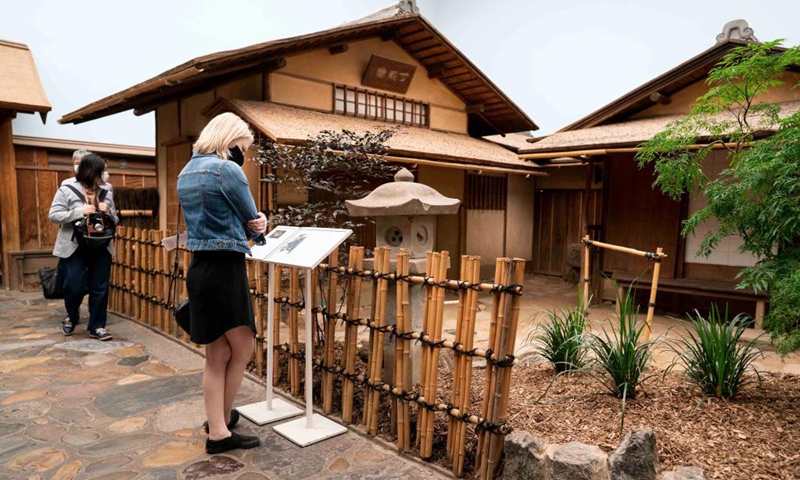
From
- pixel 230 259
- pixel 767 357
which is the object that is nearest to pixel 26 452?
pixel 230 259

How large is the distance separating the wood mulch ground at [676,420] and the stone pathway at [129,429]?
1.76 ft

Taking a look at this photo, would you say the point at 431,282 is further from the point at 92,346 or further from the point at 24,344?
the point at 24,344

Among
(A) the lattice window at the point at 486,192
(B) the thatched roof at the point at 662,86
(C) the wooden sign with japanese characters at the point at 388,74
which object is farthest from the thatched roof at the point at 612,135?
(C) the wooden sign with japanese characters at the point at 388,74

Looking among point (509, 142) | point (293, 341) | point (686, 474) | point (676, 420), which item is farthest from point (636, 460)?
point (509, 142)

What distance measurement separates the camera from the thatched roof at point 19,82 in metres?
8.05

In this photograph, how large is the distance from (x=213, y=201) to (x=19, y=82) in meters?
8.17

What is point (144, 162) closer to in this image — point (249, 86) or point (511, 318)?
point (249, 86)

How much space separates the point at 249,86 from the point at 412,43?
371 cm

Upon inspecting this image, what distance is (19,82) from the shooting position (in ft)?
27.9

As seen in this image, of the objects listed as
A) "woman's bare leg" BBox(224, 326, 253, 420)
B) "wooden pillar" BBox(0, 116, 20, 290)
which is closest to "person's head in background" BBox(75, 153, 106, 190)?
"woman's bare leg" BBox(224, 326, 253, 420)

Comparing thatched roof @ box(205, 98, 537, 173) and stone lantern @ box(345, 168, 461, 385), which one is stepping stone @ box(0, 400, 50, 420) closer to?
stone lantern @ box(345, 168, 461, 385)

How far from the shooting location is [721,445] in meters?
2.88

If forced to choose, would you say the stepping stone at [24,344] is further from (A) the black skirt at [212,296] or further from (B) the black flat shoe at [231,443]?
(A) the black skirt at [212,296]

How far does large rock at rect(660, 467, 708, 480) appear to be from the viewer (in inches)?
98.7
